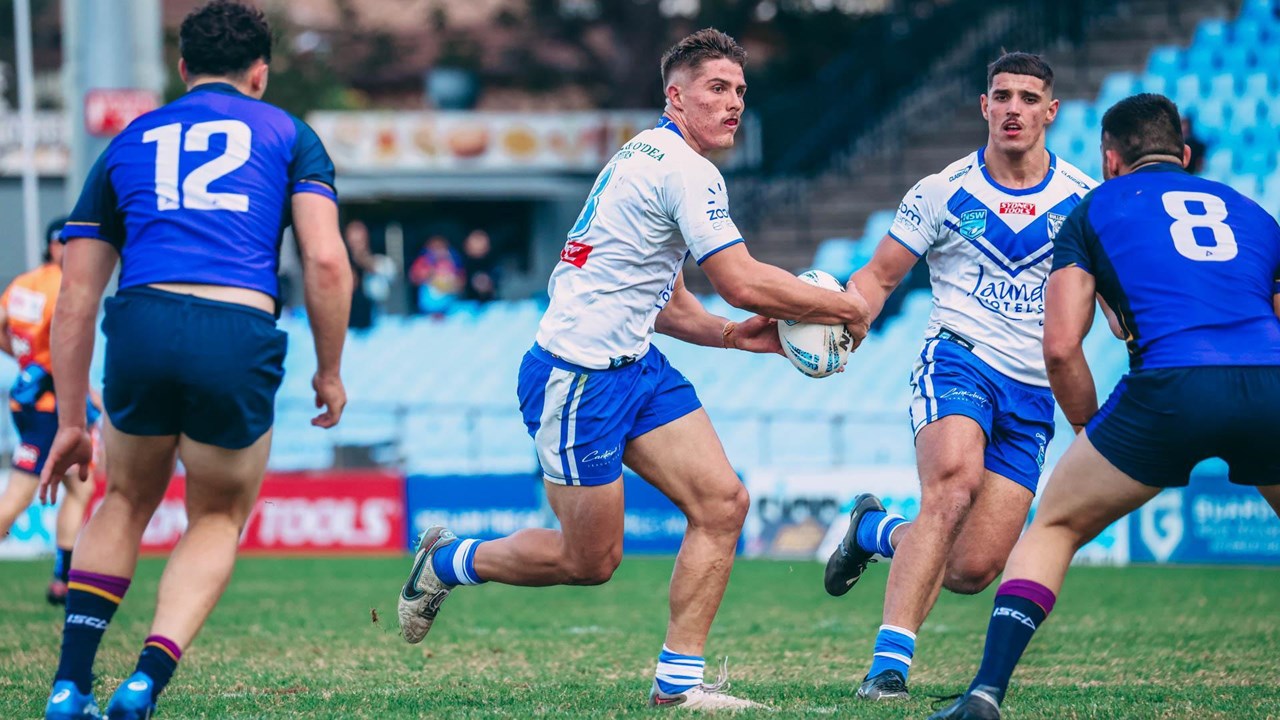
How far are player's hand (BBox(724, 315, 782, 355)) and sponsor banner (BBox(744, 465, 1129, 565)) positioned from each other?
798cm

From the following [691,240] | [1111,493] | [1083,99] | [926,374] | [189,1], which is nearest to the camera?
[1111,493]

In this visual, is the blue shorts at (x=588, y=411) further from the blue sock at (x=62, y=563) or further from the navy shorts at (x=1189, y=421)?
the blue sock at (x=62, y=563)

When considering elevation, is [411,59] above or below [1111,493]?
below

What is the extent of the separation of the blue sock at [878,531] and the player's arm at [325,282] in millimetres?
2476

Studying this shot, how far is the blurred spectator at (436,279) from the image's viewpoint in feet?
78.8

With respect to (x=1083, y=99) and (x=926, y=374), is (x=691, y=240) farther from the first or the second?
(x=1083, y=99)

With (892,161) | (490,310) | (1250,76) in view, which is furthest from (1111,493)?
(892,161)

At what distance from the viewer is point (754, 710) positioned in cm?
551

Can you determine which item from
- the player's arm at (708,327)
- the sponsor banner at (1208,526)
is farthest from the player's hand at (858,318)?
the sponsor banner at (1208,526)

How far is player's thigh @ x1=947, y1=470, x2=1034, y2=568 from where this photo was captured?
6.38 m

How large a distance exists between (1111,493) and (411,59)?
126 ft

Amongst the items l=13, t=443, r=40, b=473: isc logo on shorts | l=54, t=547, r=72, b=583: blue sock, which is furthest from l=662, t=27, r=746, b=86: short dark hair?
l=54, t=547, r=72, b=583: blue sock

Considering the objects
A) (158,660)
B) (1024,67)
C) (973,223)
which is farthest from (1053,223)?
(158,660)

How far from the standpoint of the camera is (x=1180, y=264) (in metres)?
4.90
